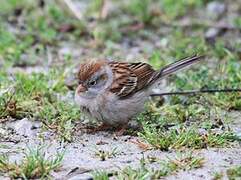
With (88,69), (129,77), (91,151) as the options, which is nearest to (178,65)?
(129,77)

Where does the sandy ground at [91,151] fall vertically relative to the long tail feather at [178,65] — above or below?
below

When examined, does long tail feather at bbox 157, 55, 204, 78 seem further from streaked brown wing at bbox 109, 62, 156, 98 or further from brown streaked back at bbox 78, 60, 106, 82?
brown streaked back at bbox 78, 60, 106, 82

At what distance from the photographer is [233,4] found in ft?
31.8

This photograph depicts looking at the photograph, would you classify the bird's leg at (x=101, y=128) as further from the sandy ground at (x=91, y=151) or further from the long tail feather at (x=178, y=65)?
the long tail feather at (x=178, y=65)

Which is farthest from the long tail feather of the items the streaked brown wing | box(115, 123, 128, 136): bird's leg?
box(115, 123, 128, 136): bird's leg

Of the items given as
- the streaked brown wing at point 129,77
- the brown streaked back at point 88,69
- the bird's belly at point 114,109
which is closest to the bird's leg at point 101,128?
the bird's belly at point 114,109

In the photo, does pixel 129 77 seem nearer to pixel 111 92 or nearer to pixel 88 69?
pixel 111 92

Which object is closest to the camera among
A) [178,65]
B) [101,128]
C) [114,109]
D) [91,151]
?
[91,151]

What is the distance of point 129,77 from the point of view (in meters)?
→ 6.33

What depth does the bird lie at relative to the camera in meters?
5.96

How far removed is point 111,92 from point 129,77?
34 cm

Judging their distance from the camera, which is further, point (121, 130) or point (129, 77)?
point (129, 77)

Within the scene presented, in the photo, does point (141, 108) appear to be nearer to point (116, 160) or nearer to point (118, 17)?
point (116, 160)

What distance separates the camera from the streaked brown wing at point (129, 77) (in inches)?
242
